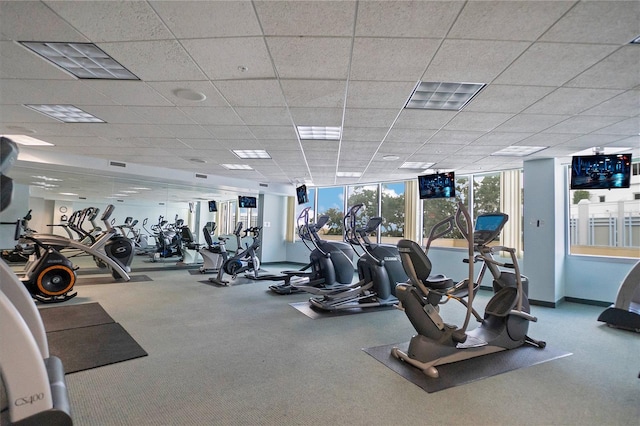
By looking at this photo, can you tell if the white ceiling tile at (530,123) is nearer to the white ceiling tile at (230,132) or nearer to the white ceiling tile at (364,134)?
the white ceiling tile at (364,134)

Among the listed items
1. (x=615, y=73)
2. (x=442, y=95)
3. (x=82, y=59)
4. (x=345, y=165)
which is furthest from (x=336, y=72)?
(x=345, y=165)

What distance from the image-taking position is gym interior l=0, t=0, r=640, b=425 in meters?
2.20

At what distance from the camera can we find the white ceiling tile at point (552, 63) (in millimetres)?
2469

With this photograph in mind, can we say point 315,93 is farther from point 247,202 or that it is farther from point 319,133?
point 247,202

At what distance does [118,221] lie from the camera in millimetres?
8953

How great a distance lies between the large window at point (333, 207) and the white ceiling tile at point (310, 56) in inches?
315

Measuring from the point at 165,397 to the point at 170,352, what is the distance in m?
0.91

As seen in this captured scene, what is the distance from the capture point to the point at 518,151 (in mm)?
5645

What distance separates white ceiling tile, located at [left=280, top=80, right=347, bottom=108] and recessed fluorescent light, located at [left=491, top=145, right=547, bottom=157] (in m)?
3.65

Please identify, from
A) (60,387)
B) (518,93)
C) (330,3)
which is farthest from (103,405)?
(518,93)

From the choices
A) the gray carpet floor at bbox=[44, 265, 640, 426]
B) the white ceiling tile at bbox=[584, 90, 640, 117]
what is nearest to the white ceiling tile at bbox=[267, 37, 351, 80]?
the gray carpet floor at bbox=[44, 265, 640, 426]

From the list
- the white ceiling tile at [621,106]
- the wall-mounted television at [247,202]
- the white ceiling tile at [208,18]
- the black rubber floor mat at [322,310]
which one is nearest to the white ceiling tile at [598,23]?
the white ceiling tile at [621,106]

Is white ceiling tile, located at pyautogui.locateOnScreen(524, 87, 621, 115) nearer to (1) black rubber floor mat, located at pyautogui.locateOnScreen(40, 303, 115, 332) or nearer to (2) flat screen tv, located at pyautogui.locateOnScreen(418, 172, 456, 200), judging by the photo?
(2) flat screen tv, located at pyautogui.locateOnScreen(418, 172, 456, 200)

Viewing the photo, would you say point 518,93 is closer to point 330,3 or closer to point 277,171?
point 330,3
